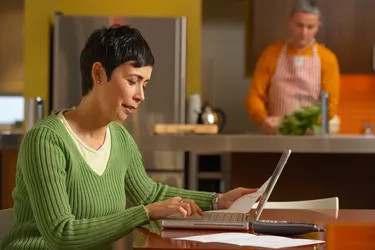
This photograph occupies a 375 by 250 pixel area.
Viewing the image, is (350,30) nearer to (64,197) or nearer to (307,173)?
(307,173)

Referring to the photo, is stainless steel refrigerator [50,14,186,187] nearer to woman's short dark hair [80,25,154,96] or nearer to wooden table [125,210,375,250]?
wooden table [125,210,375,250]

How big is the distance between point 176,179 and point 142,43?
2744 mm

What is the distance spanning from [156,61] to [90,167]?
3.53 meters

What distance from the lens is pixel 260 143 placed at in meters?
3.55

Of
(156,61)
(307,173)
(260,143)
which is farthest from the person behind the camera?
(156,61)

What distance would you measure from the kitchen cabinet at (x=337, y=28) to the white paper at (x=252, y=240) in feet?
13.8

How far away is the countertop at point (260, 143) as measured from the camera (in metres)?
3.54

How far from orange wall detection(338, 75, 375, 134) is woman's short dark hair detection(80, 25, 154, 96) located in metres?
4.45

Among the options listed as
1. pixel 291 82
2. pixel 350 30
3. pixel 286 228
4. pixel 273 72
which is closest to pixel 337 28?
pixel 350 30

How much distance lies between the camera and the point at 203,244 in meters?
1.54

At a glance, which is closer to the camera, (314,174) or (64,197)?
(64,197)

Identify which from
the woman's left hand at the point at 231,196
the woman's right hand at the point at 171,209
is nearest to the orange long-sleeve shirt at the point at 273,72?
the woman's left hand at the point at 231,196

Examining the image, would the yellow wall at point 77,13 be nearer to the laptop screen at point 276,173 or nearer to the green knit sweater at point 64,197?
the green knit sweater at point 64,197

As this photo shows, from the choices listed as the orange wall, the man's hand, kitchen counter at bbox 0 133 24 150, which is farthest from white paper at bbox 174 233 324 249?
the orange wall
